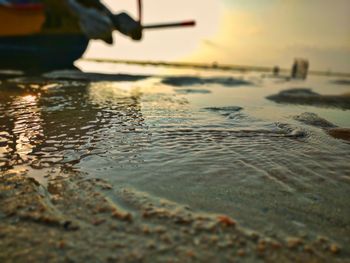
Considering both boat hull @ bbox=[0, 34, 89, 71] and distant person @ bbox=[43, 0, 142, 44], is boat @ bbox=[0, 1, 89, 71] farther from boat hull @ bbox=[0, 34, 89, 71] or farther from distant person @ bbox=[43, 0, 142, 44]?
distant person @ bbox=[43, 0, 142, 44]

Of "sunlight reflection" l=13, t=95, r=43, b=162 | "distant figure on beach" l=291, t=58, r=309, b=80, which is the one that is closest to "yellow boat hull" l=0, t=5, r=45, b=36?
"sunlight reflection" l=13, t=95, r=43, b=162

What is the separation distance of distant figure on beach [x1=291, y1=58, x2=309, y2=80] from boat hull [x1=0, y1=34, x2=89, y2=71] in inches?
491

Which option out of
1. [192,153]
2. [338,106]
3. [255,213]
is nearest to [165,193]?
[255,213]

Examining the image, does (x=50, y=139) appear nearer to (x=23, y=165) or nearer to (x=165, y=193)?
(x=23, y=165)

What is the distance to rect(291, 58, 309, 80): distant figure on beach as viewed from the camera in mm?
18141

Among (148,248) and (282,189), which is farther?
(282,189)

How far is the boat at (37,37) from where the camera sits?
11.5 m

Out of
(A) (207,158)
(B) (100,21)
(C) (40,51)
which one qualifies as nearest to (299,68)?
(B) (100,21)

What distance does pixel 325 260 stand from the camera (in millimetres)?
1222

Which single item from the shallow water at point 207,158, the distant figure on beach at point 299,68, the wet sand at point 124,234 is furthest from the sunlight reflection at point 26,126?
the distant figure on beach at point 299,68

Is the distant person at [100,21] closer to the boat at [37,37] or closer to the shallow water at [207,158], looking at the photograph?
the boat at [37,37]

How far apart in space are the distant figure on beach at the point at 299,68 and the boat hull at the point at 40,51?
491 inches

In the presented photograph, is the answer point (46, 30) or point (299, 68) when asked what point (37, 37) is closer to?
point (46, 30)

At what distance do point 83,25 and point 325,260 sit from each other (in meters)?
10.7
